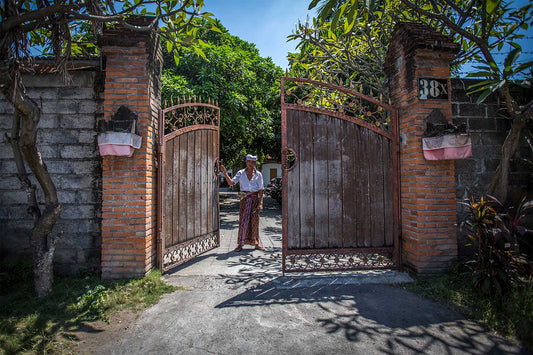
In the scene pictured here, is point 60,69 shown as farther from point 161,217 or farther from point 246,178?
point 246,178

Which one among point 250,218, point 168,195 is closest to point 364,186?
point 250,218

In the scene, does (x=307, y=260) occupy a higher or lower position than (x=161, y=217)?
lower

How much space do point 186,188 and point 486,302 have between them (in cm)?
418

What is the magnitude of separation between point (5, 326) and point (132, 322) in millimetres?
1143

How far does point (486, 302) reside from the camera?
2.91 metres

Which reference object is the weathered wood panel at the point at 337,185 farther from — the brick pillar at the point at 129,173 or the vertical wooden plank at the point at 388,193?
the brick pillar at the point at 129,173

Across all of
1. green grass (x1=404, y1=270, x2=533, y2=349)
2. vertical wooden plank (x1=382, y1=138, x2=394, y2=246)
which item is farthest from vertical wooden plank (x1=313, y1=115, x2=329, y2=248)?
green grass (x1=404, y1=270, x2=533, y2=349)

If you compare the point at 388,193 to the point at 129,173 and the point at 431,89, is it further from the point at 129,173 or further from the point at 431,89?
the point at 129,173

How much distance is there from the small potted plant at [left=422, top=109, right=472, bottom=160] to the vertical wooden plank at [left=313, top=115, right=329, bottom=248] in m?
1.35

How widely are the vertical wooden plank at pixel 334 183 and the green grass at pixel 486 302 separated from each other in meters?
1.10

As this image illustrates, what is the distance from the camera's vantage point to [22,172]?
325 cm

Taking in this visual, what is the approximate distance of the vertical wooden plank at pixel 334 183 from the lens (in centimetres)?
402

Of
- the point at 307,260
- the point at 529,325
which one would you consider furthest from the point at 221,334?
the point at 529,325

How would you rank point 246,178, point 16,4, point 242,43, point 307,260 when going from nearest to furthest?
1. point 16,4
2. point 307,260
3. point 246,178
4. point 242,43
